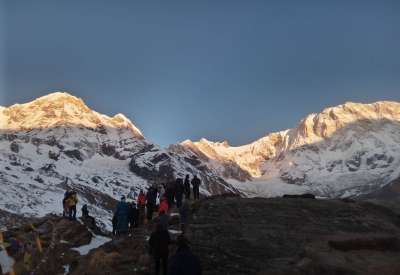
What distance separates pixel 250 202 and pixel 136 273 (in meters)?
14.9

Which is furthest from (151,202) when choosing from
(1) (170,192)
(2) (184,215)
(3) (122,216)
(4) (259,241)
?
(4) (259,241)

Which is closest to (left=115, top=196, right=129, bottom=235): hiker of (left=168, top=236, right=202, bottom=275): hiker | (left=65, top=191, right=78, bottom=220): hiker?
(left=65, top=191, right=78, bottom=220): hiker

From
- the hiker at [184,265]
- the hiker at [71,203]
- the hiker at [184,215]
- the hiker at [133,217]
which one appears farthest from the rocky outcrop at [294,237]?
the hiker at [71,203]

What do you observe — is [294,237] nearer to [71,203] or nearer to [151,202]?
[151,202]

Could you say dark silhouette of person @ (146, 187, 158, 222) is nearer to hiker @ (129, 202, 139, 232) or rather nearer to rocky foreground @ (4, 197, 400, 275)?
hiker @ (129, 202, 139, 232)

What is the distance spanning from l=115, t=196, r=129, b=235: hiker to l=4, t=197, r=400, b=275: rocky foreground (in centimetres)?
97

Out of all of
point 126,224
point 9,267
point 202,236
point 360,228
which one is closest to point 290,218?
point 360,228

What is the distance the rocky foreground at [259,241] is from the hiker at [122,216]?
3.18 ft

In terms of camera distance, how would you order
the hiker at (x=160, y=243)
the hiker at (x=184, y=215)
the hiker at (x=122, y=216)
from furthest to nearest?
the hiker at (x=122, y=216) → the hiker at (x=184, y=215) → the hiker at (x=160, y=243)

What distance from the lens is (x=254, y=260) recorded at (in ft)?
86.2

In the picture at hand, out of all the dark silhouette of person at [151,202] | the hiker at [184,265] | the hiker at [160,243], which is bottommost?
the hiker at [184,265]

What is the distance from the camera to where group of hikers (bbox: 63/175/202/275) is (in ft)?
61.3

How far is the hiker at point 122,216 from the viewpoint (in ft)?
108

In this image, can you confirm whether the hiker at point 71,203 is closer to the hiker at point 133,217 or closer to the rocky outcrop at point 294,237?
the hiker at point 133,217
